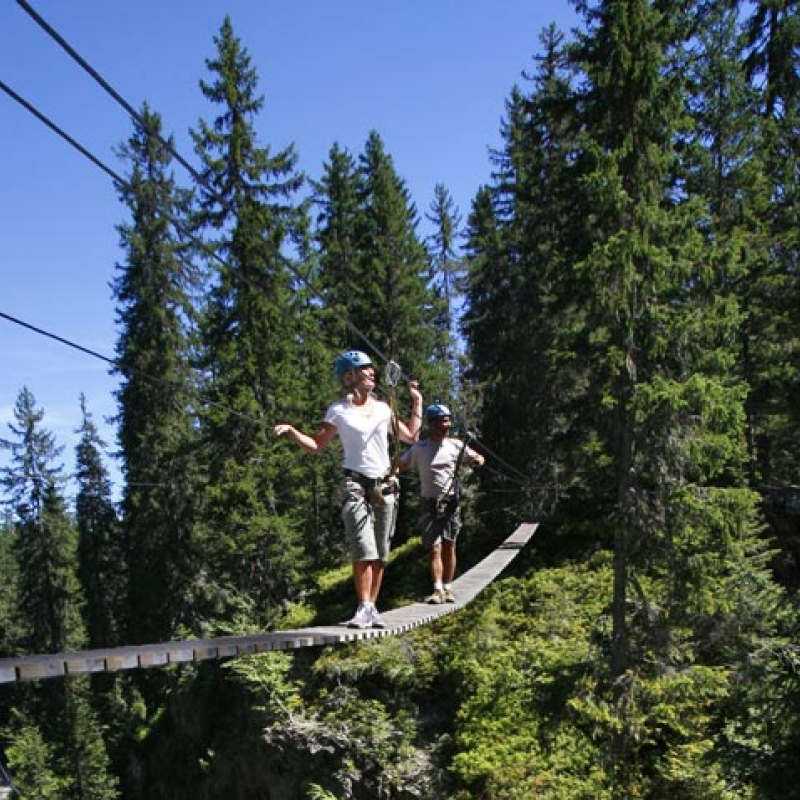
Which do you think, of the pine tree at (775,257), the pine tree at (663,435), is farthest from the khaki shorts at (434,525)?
the pine tree at (775,257)

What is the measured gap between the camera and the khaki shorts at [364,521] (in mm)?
5914

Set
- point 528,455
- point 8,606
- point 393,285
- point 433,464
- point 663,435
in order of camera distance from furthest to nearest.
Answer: point 8,606 → point 393,285 → point 528,455 → point 663,435 → point 433,464

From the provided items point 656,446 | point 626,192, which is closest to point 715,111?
point 626,192

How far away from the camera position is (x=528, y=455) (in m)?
19.3

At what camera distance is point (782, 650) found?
7375mm

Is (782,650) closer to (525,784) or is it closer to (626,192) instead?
(525,784)

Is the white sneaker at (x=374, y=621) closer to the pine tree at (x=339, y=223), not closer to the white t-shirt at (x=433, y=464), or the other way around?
the white t-shirt at (x=433, y=464)

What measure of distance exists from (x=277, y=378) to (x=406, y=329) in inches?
236

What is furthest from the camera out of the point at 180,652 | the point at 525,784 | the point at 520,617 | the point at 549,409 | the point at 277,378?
the point at 277,378

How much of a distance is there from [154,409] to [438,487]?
74.5 feet

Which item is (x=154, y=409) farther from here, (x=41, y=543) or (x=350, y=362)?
(x=350, y=362)

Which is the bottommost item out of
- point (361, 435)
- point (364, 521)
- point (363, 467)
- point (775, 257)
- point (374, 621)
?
point (374, 621)

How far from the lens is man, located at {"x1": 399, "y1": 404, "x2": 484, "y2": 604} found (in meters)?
8.29

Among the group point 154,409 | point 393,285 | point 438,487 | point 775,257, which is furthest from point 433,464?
point 154,409
